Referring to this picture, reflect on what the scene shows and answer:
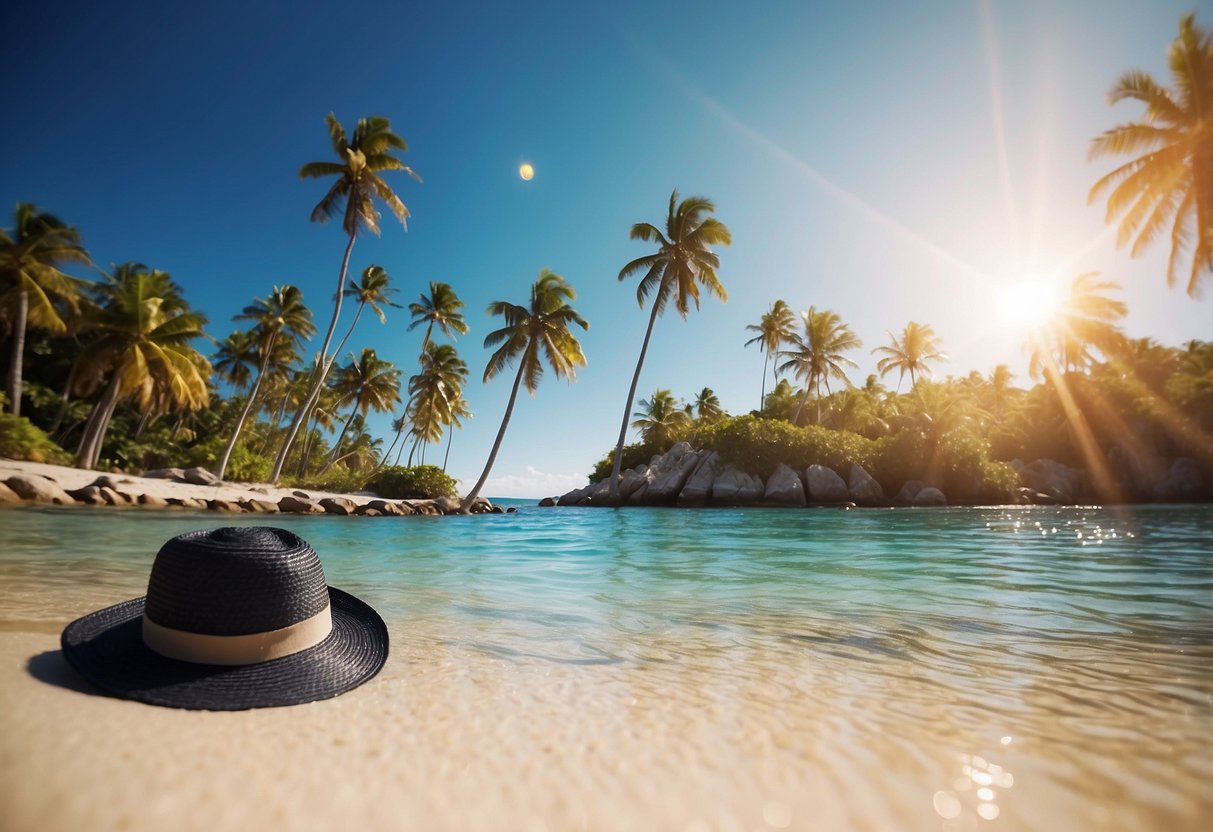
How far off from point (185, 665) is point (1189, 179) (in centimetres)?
2582

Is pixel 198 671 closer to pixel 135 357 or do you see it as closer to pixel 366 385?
pixel 135 357

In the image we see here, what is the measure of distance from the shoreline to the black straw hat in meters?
14.7

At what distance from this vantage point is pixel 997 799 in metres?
1.16

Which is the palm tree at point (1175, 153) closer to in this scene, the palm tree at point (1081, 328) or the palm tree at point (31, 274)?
the palm tree at point (1081, 328)

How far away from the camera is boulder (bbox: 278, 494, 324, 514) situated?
15938mm

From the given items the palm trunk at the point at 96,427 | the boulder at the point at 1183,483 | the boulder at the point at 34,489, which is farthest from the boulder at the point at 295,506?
the boulder at the point at 1183,483

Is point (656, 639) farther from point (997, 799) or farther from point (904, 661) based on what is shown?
point (997, 799)

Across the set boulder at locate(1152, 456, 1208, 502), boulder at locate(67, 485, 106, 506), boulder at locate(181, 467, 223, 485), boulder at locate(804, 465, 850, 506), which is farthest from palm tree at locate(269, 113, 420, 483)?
boulder at locate(1152, 456, 1208, 502)

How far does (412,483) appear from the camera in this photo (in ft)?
80.2

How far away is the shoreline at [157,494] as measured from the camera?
11531 millimetres

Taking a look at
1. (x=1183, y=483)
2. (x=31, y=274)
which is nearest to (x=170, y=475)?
(x=31, y=274)

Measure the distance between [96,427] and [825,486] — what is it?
30.8 m

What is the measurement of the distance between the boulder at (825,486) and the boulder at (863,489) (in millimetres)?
490

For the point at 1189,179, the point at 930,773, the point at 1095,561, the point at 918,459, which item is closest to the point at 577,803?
the point at 930,773
